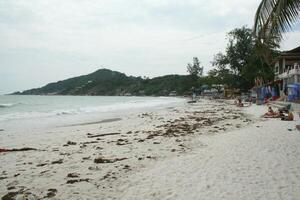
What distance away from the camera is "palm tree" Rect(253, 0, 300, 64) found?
6.21 m

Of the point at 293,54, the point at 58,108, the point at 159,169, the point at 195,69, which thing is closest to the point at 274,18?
the point at 159,169

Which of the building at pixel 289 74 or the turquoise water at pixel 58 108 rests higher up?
the building at pixel 289 74

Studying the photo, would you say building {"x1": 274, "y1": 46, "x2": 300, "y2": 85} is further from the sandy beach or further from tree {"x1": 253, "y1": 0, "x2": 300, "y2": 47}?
tree {"x1": 253, "y1": 0, "x2": 300, "y2": 47}

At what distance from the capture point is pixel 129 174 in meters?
6.83

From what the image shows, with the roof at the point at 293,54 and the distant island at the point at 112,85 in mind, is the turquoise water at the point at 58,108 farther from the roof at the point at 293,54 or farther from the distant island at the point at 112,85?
the distant island at the point at 112,85

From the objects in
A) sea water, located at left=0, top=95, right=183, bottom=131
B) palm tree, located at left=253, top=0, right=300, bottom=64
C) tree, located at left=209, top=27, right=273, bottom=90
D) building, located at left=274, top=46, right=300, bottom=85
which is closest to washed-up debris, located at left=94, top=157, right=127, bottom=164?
palm tree, located at left=253, top=0, right=300, bottom=64

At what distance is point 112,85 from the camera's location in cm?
17050

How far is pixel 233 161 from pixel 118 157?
3.05m

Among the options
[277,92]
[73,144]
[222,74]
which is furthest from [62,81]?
[73,144]

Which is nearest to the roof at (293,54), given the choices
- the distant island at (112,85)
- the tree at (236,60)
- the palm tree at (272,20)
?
the tree at (236,60)

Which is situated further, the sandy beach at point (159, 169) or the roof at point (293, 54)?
the roof at point (293, 54)

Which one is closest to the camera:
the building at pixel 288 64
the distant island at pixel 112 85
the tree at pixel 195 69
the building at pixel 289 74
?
the building at pixel 289 74

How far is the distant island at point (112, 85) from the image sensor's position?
15375 cm

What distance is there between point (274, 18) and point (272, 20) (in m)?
0.08
